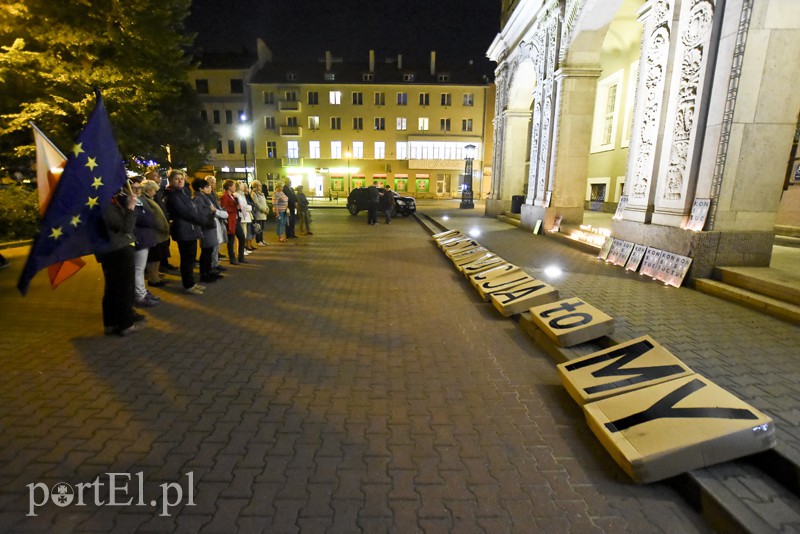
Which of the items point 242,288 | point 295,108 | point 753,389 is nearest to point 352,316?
point 242,288

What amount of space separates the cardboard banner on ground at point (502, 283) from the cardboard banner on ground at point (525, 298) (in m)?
0.38

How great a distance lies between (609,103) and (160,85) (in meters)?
20.6

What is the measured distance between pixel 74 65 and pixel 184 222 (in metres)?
10.2

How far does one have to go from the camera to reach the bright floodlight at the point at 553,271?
27.2ft

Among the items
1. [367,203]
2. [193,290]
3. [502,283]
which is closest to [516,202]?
[367,203]

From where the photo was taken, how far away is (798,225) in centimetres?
1064

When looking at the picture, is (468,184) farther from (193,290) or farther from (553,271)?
(193,290)

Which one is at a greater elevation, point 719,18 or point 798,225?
point 719,18

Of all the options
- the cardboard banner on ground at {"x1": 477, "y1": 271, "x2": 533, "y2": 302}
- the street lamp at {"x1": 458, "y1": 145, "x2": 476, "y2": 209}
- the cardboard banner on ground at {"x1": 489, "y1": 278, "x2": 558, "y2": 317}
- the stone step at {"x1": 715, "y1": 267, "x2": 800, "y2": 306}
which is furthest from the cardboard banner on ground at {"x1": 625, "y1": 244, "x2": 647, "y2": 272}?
the street lamp at {"x1": 458, "y1": 145, "x2": 476, "y2": 209}

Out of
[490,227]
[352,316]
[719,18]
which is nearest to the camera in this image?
[352,316]

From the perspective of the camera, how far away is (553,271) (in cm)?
868

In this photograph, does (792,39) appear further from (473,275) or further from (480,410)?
(480,410)

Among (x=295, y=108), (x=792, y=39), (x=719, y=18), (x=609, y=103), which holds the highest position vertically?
(x=295, y=108)

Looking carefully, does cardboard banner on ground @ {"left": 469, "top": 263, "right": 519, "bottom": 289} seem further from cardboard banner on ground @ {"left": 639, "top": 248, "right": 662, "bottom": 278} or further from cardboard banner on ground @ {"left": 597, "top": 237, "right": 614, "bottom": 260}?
cardboard banner on ground @ {"left": 597, "top": 237, "right": 614, "bottom": 260}
